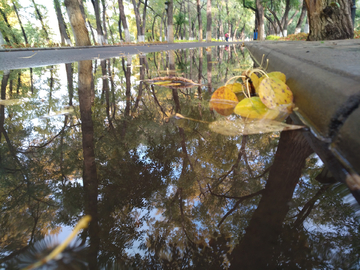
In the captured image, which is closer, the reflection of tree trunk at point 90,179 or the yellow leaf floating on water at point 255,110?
the reflection of tree trunk at point 90,179

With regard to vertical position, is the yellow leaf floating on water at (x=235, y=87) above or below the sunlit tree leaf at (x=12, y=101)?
above

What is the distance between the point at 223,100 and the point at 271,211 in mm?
1345

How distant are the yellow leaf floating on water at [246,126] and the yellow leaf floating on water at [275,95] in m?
0.17

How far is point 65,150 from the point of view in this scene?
41.3 inches

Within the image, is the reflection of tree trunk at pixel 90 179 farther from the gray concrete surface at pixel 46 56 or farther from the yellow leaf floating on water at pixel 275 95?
the gray concrete surface at pixel 46 56

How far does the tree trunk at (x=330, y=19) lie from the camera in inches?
184

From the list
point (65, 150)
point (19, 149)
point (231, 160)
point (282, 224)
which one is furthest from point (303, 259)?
point (19, 149)

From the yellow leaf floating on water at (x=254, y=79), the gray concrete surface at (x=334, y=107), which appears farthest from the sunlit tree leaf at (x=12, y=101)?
the gray concrete surface at (x=334, y=107)

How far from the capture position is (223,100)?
1.90m

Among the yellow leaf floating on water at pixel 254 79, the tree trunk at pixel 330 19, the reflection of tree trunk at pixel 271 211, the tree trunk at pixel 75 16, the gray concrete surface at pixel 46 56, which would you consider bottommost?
the reflection of tree trunk at pixel 271 211

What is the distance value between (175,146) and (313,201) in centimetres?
63

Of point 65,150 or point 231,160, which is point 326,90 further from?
point 65,150

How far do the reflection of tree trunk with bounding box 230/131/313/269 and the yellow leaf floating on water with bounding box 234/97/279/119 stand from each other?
18.2 inches

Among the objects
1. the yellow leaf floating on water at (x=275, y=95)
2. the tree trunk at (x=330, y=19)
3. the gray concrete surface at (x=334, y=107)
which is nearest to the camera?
the gray concrete surface at (x=334, y=107)
